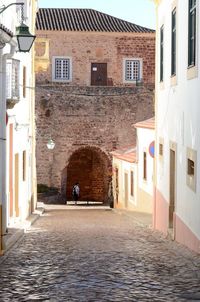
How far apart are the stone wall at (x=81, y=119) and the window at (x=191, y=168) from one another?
24685 millimetres

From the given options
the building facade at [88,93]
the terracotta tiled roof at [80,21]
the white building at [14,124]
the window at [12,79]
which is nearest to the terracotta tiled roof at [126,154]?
the building facade at [88,93]

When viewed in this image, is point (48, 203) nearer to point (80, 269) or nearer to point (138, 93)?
point (138, 93)

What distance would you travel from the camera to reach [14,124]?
18906 mm

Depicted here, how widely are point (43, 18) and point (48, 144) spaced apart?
39.5ft

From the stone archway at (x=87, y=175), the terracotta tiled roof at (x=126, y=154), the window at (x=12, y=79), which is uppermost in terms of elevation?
the window at (x=12, y=79)

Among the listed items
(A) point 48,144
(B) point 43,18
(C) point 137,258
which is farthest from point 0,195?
(B) point 43,18

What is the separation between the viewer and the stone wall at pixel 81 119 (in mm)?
37906

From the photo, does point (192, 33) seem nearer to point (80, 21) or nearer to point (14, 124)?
point (14, 124)

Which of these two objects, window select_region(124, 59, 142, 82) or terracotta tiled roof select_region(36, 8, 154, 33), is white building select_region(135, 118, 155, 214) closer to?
window select_region(124, 59, 142, 82)

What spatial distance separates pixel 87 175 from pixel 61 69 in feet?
23.2

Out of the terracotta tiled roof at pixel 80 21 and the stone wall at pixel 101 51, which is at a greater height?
the terracotta tiled roof at pixel 80 21

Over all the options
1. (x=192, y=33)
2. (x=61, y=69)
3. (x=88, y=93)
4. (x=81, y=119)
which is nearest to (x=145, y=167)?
(x=88, y=93)

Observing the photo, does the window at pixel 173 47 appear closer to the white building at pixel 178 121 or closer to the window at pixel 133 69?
the white building at pixel 178 121

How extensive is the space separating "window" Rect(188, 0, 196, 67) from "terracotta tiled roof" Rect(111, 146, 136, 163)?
17.5m
